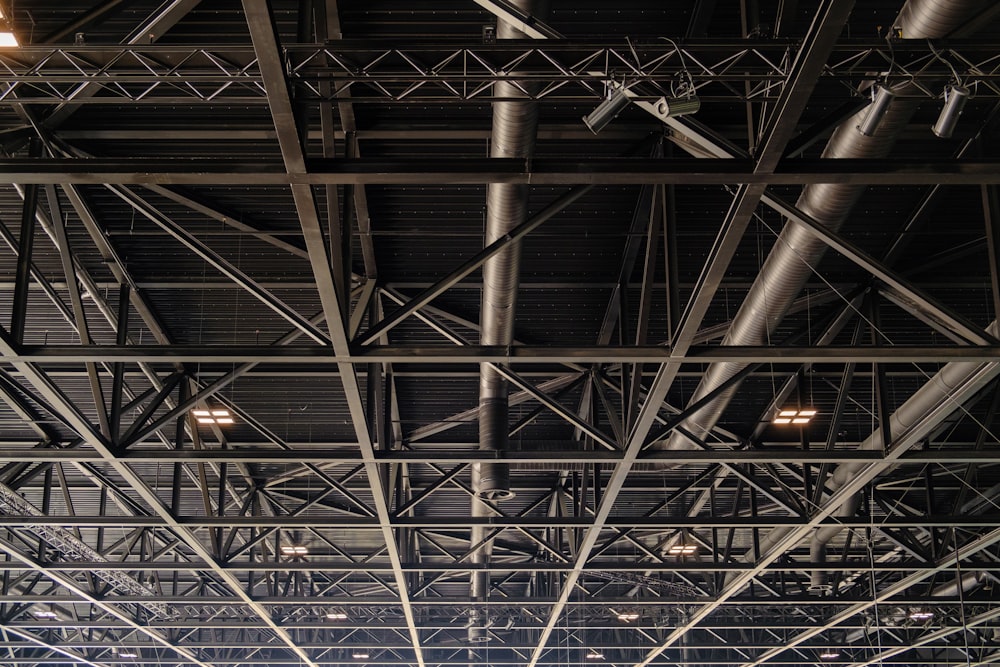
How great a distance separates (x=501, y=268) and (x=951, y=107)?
20.7 ft

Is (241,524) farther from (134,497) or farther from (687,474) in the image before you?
(687,474)

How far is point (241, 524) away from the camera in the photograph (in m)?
20.9

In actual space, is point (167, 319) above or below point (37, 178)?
above

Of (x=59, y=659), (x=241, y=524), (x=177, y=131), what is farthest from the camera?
(x=59, y=659)

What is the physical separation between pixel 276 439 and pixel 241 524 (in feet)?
9.84

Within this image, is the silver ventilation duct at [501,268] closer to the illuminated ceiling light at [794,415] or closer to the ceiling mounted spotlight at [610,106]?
the ceiling mounted spotlight at [610,106]

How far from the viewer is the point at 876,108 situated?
9891 mm

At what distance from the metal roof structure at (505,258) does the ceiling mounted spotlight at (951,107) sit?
0.02 meters

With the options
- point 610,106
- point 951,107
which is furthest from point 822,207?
point 610,106

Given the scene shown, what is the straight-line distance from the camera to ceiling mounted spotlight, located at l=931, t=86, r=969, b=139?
9.57 metres

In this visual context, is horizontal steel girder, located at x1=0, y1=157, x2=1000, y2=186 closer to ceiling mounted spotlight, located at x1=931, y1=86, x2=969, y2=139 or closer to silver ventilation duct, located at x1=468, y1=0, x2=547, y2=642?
silver ventilation duct, located at x1=468, y1=0, x2=547, y2=642

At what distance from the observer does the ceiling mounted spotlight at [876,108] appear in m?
9.73

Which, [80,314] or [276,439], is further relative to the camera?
[276,439]

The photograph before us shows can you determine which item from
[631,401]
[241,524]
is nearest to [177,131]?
[631,401]
